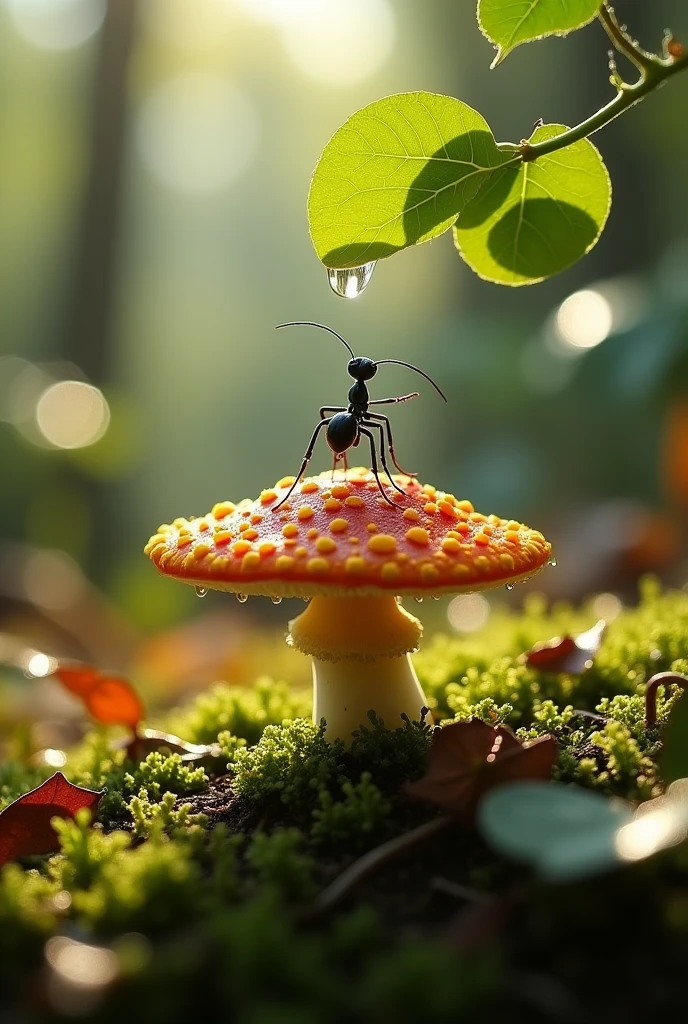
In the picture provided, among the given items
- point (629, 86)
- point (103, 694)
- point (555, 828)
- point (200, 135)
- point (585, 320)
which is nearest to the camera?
point (555, 828)

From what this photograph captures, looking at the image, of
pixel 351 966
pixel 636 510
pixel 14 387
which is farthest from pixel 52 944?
pixel 14 387

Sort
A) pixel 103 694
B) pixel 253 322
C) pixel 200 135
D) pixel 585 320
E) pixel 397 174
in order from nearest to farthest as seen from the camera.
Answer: pixel 397 174 → pixel 103 694 → pixel 585 320 → pixel 200 135 → pixel 253 322

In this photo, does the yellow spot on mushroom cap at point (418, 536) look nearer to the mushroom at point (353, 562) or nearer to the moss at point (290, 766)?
the mushroom at point (353, 562)

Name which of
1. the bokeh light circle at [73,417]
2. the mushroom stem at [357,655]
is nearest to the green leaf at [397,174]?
the mushroom stem at [357,655]

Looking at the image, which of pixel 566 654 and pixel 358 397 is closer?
pixel 358 397

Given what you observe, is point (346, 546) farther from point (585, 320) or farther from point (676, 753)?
point (585, 320)

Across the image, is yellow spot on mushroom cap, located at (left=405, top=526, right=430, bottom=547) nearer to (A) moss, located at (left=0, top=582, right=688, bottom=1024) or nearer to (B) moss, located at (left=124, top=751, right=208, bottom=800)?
(A) moss, located at (left=0, top=582, right=688, bottom=1024)

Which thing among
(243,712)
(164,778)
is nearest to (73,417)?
(243,712)
